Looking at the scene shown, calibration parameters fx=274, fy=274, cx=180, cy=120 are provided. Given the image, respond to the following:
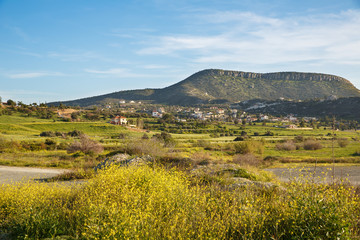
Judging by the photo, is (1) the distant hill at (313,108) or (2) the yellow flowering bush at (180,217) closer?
(2) the yellow flowering bush at (180,217)

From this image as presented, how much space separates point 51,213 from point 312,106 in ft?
419

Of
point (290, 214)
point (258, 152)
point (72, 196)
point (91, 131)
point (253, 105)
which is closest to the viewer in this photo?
point (290, 214)

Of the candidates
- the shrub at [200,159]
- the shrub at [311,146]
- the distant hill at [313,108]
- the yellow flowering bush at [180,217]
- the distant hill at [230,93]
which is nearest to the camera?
the yellow flowering bush at [180,217]

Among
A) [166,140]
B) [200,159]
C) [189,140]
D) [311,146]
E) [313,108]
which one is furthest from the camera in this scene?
[313,108]

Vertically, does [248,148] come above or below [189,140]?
above

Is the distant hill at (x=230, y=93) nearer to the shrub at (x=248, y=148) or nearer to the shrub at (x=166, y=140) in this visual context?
the shrub at (x=166, y=140)

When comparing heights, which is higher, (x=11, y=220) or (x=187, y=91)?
(x=187, y=91)

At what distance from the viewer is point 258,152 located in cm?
4097

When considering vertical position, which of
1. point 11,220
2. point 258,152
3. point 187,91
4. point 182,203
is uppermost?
point 187,91

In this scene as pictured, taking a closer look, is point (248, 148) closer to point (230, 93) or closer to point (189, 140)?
point (189, 140)

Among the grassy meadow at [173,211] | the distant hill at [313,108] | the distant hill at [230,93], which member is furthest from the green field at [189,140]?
the distant hill at [230,93]

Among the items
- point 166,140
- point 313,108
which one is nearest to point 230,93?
point 313,108

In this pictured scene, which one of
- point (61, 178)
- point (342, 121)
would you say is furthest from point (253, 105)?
point (61, 178)

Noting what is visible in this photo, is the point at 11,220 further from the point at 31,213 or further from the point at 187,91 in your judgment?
the point at 187,91
